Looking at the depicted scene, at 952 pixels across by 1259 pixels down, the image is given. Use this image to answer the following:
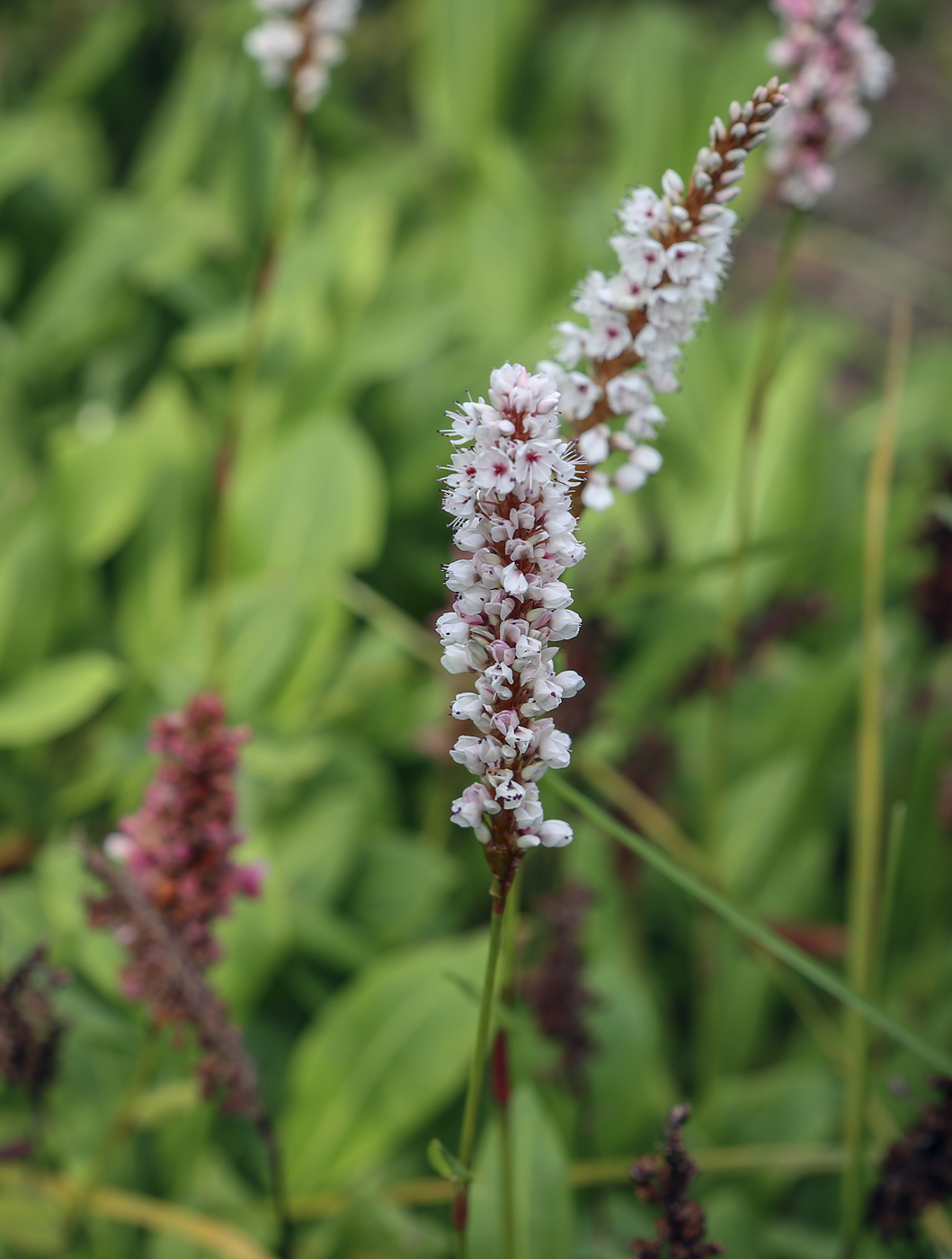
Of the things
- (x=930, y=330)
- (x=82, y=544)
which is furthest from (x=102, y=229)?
(x=930, y=330)

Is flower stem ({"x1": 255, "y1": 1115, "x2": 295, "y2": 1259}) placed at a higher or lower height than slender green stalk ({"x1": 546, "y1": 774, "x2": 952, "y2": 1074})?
lower

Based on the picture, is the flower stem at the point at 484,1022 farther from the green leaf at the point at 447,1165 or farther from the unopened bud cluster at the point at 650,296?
the unopened bud cluster at the point at 650,296

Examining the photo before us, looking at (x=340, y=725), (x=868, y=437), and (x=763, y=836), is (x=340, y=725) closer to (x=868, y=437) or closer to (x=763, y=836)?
(x=763, y=836)

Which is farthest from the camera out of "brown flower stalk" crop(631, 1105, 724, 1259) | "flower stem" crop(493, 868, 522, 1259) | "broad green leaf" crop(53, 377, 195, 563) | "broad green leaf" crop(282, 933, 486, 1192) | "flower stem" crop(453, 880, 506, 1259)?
"broad green leaf" crop(53, 377, 195, 563)

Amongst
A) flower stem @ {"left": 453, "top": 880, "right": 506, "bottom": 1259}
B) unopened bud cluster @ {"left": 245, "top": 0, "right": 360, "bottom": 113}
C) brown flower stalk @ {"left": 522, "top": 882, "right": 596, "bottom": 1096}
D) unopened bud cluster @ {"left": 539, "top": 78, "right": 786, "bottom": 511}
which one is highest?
unopened bud cluster @ {"left": 245, "top": 0, "right": 360, "bottom": 113}

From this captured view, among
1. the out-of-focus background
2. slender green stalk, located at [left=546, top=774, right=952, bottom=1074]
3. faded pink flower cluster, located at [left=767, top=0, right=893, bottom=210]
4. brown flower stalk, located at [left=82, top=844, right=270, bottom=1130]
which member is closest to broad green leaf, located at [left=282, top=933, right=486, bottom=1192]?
the out-of-focus background

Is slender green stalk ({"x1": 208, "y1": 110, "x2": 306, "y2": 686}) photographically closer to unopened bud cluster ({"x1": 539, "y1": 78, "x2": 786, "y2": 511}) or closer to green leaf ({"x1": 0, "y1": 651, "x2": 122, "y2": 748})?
green leaf ({"x1": 0, "y1": 651, "x2": 122, "y2": 748})

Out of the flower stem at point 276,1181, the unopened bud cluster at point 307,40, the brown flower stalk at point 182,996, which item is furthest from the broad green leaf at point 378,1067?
the unopened bud cluster at point 307,40
